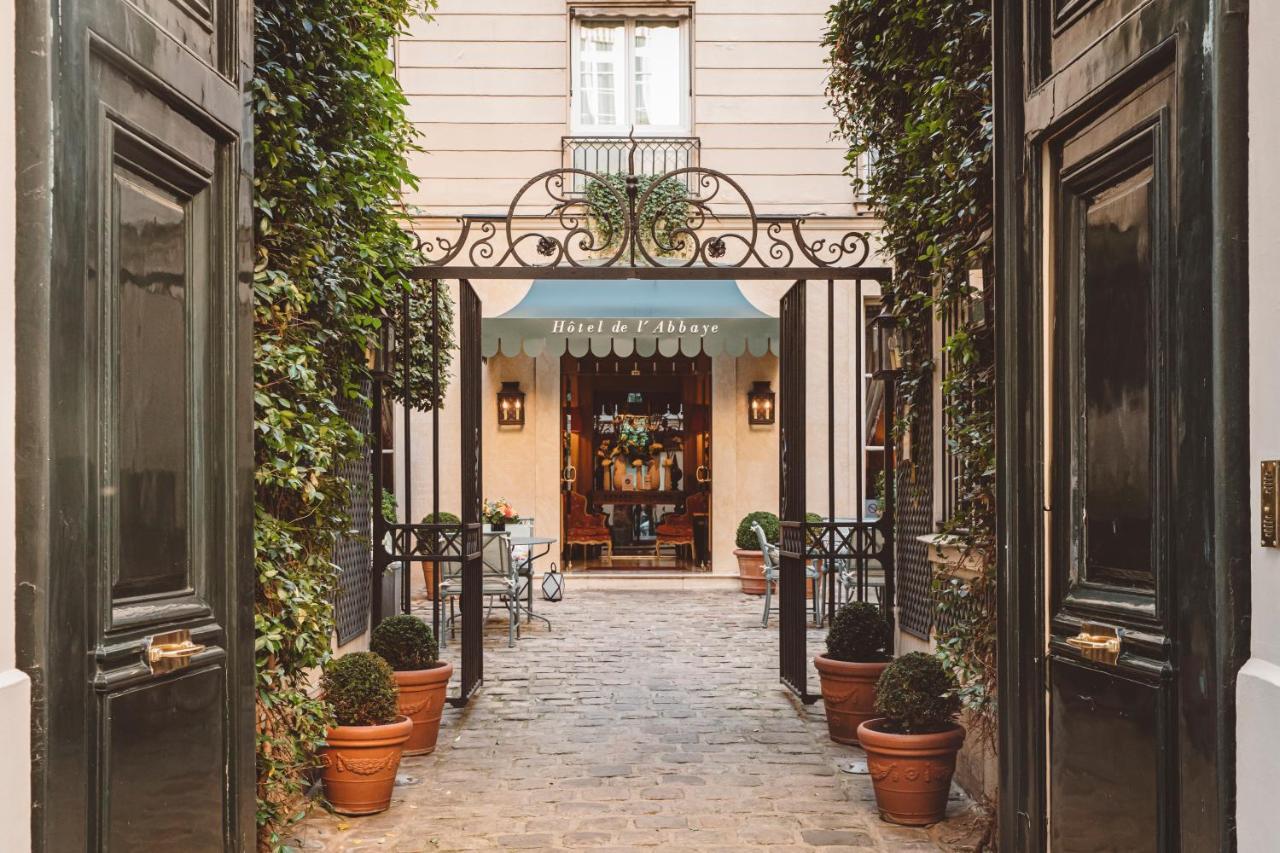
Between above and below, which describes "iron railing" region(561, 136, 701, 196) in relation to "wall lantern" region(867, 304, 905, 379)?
above

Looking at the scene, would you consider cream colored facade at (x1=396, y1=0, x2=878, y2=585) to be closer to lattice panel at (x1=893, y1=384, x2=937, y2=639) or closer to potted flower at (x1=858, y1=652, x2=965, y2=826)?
lattice panel at (x1=893, y1=384, x2=937, y2=639)

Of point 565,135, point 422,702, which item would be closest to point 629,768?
point 422,702

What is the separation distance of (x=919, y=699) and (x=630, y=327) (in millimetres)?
8074

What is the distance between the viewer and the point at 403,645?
6309mm

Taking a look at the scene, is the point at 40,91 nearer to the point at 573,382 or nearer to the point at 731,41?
the point at 731,41

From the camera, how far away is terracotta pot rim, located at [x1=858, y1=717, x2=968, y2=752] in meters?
4.99

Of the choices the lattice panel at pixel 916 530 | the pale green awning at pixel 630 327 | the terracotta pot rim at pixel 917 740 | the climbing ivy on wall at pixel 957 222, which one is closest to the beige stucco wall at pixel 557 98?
the pale green awning at pixel 630 327

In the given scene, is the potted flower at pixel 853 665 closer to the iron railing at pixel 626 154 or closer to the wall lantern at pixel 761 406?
the wall lantern at pixel 761 406

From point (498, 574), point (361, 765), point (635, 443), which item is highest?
point (635, 443)

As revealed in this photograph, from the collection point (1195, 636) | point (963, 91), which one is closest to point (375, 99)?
point (963, 91)

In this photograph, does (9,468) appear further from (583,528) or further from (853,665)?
(583,528)

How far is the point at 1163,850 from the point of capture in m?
2.43

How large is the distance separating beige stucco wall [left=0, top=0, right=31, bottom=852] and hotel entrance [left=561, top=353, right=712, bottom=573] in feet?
43.0

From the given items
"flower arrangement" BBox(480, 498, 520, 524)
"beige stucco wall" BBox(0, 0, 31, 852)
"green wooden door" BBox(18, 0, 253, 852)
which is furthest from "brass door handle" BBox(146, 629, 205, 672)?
"flower arrangement" BBox(480, 498, 520, 524)
